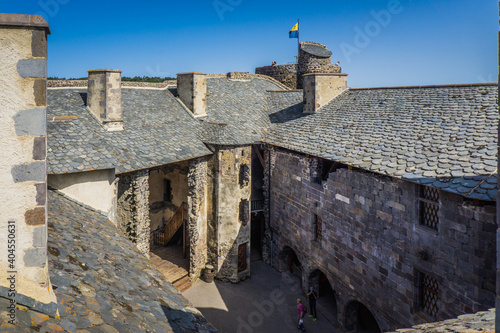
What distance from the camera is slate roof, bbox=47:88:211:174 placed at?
39.7 ft

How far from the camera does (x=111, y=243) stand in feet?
29.0

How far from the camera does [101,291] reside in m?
6.04

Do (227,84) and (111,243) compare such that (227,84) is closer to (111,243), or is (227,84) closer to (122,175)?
(122,175)

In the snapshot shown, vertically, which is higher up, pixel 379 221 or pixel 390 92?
pixel 390 92

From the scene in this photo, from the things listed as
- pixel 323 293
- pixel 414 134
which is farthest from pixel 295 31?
pixel 323 293

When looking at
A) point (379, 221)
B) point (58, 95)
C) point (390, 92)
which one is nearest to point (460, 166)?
point (379, 221)

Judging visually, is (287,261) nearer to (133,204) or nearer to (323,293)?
(323,293)

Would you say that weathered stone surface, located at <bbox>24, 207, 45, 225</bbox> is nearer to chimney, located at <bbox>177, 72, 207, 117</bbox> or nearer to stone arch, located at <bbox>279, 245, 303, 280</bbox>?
chimney, located at <bbox>177, 72, 207, 117</bbox>

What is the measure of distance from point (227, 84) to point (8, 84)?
20195mm

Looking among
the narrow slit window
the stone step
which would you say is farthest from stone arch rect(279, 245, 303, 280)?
the narrow slit window

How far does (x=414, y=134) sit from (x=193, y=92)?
425 inches

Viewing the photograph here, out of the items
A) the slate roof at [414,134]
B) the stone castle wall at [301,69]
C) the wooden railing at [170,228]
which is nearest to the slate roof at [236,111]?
the slate roof at [414,134]
